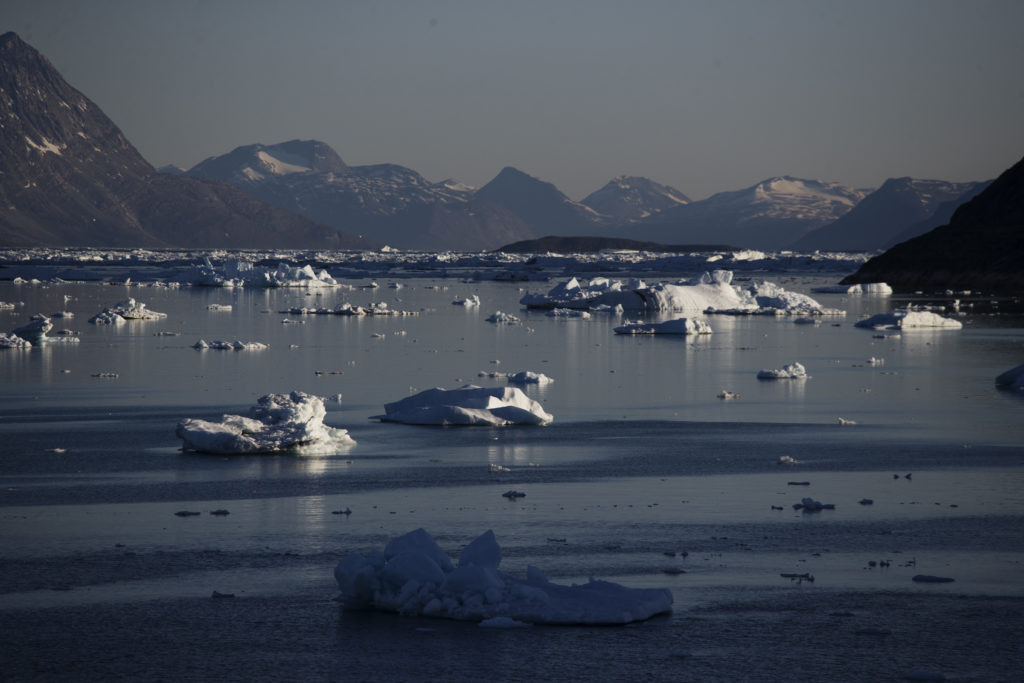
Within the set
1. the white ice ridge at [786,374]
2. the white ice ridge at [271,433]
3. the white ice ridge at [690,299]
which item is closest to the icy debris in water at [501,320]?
the white ice ridge at [690,299]

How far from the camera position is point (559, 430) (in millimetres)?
18016

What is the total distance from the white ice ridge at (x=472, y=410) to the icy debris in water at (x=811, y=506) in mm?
6506

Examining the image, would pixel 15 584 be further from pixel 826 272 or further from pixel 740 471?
pixel 826 272

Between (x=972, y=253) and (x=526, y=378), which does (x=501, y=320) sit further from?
(x=972, y=253)

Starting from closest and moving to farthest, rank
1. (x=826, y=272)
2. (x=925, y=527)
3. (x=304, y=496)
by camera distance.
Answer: (x=925, y=527) < (x=304, y=496) < (x=826, y=272)

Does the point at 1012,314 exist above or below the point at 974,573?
above

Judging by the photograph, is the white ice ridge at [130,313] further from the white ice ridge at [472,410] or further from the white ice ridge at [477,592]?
the white ice ridge at [477,592]

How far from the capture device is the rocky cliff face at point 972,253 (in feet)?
264

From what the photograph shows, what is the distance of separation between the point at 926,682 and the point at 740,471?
23.7ft

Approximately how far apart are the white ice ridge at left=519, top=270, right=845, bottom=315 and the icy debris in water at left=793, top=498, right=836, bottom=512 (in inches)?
1596

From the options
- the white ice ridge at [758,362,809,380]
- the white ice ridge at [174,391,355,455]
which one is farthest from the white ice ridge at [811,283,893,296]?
the white ice ridge at [174,391,355,455]

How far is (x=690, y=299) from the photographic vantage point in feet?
177

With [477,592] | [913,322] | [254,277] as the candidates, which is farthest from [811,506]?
[254,277]

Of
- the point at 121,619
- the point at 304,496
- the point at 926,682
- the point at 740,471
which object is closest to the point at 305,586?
the point at 121,619
